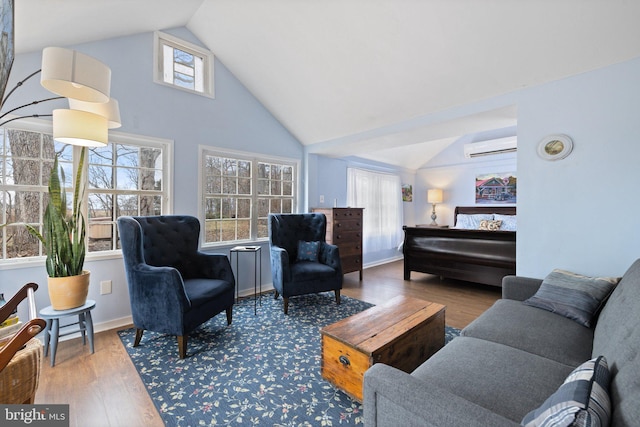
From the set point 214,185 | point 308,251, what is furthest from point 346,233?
point 214,185

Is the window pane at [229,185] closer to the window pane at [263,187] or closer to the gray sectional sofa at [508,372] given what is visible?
the window pane at [263,187]

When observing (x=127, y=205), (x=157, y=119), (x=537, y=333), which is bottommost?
(x=537, y=333)

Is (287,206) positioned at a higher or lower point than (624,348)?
higher

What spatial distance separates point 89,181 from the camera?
104 inches

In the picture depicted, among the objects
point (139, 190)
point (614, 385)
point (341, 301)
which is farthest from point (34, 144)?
point (614, 385)

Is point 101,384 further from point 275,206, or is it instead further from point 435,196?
point 435,196

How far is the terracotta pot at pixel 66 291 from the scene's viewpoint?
2041 millimetres

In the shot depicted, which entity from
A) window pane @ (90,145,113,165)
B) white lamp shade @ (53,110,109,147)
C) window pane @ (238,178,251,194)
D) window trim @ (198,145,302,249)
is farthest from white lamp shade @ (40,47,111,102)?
window pane @ (238,178,251,194)

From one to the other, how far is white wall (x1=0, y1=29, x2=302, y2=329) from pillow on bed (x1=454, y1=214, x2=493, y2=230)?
4231 mm

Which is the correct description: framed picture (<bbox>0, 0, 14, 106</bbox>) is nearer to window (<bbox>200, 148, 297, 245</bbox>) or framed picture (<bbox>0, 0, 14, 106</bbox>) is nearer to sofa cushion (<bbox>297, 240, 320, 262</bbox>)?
window (<bbox>200, 148, 297, 245</bbox>)

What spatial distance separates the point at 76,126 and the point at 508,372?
3038mm

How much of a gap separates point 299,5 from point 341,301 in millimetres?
3159

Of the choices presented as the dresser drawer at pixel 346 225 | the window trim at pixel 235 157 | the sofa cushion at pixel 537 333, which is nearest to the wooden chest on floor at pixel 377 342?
the sofa cushion at pixel 537 333

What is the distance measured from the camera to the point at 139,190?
293cm
